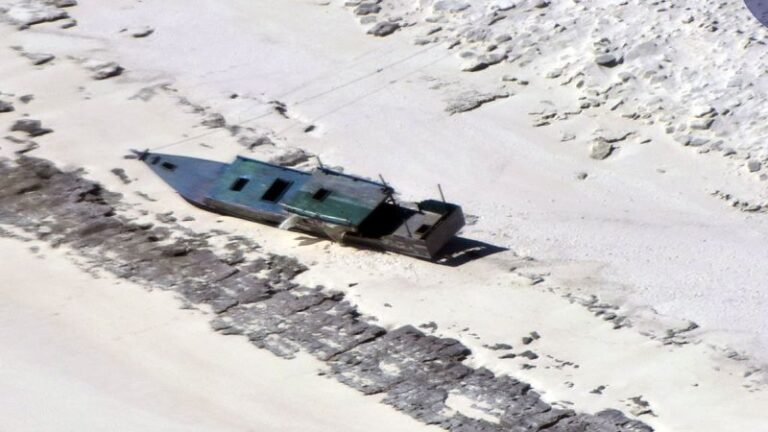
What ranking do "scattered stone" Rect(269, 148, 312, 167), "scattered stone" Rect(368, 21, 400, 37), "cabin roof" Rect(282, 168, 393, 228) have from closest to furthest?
1. "cabin roof" Rect(282, 168, 393, 228)
2. "scattered stone" Rect(269, 148, 312, 167)
3. "scattered stone" Rect(368, 21, 400, 37)

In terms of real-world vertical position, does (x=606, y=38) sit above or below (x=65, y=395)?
above

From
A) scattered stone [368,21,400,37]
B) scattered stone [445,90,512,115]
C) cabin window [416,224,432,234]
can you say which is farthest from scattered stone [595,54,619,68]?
cabin window [416,224,432,234]

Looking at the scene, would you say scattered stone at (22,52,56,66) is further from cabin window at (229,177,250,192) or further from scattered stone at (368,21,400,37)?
cabin window at (229,177,250,192)

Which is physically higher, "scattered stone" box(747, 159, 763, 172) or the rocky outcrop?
"scattered stone" box(747, 159, 763, 172)

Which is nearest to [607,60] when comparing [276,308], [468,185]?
[468,185]

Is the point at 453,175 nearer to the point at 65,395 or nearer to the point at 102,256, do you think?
the point at 102,256

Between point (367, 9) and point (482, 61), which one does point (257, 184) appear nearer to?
point (482, 61)

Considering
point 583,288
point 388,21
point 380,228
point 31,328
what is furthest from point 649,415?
point 388,21
